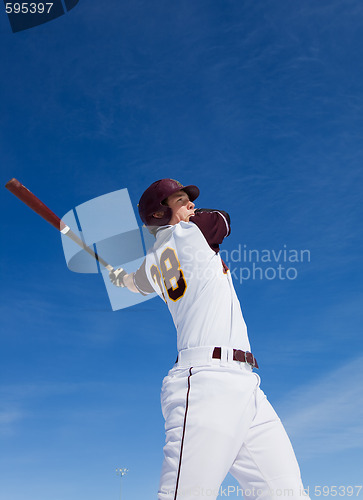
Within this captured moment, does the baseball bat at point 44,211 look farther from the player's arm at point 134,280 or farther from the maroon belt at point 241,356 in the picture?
the maroon belt at point 241,356

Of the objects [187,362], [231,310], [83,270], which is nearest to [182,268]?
[231,310]

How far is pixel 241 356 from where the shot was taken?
4.34 meters

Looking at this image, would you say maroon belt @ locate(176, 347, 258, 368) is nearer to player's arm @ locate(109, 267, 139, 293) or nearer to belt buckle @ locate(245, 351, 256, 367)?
belt buckle @ locate(245, 351, 256, 367)

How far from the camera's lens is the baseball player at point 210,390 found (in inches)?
151

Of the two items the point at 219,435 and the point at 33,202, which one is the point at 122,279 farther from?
the point at 219,435

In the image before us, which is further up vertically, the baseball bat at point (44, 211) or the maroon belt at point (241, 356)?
the baseball bat at point (44, 211)

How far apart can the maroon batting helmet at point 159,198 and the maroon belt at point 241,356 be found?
163 cm

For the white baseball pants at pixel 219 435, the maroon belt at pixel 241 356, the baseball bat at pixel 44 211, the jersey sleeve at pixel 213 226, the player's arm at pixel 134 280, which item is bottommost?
the white baseball pants at pixel 219 435

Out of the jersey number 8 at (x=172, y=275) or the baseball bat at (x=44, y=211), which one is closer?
the jersey number 8 at (x=172, y=275)

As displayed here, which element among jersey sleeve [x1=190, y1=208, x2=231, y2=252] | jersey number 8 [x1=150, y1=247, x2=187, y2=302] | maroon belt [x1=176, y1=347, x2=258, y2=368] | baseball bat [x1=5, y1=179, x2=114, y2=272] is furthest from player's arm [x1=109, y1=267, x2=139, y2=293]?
maroon belt [x1=176, y1=347, x2=258, y2=368]

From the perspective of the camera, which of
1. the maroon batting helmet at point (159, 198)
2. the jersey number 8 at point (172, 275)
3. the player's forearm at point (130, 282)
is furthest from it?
the player's forearm at point (130, 282)

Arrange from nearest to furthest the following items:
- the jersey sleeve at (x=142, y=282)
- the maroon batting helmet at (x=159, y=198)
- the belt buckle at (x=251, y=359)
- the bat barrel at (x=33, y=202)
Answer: the belt buckle at (x=251, y=359) → the maroon batting helmet at (x=159, y=198) → the jersey sleeve at (x=142, y=282) → the bat barrel at (x=33, y=202)

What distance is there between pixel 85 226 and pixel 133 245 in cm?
83

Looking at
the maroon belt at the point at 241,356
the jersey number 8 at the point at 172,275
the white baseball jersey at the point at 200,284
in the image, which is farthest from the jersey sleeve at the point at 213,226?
the maroon belt at the point at 241,356
